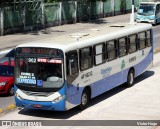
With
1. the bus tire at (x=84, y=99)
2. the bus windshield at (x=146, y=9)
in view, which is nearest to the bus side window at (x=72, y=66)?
the bus tire at (x=84, y=99)

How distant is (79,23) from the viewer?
48.9m

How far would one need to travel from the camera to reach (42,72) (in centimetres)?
1480

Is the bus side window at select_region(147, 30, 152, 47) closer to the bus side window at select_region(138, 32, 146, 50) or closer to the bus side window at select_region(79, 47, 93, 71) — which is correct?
the bus side window at select_region(138, 32, 146, 50)

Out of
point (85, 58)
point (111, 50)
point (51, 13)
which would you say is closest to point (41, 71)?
point (85, 58)

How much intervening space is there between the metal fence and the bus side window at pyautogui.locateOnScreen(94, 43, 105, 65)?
22.2 metres

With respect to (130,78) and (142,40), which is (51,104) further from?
(142,40)

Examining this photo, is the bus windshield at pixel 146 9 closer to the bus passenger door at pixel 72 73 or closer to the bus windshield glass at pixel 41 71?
the bus passenger door at pixel 72 73

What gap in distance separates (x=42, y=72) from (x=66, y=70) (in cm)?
83

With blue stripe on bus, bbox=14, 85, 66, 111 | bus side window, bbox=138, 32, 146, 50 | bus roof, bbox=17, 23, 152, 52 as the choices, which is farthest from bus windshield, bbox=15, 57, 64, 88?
bus side window, bbox=138, 32, 146, 50

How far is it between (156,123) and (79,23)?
35.4 m

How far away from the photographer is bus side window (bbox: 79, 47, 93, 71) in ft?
51.3

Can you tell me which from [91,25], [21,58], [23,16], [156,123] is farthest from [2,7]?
[156,123]

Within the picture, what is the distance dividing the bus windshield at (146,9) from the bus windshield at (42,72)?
113 ft

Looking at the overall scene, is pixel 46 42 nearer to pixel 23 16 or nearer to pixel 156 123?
pixel 156 123
